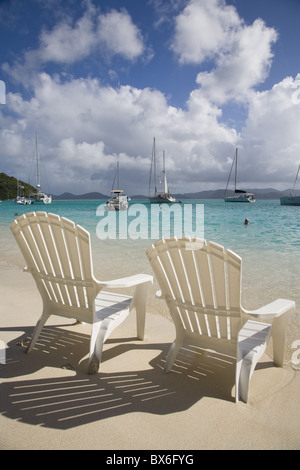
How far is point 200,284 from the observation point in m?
2.47

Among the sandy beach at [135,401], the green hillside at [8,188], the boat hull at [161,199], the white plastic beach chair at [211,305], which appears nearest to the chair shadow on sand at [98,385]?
the sandy beach at [135,401]

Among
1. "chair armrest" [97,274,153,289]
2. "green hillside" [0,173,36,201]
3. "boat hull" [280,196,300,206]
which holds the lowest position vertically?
"chair armrest" [97,274,153,289]

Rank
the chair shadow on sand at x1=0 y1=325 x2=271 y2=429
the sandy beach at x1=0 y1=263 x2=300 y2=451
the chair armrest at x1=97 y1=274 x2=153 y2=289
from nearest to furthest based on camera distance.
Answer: the sandy beach at x1=0 y1=263 x2=300 y2=451, the chair shadow on sand at x1=0 y1=325 x2=271 y2=429, the chair armrest at x1=97 y1=274 x2=153 y2=289

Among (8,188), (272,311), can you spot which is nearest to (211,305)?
(272,311)

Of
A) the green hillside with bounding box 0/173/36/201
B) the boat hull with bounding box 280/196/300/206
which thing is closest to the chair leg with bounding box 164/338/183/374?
the boat hull with bounding box 280/196/300/206

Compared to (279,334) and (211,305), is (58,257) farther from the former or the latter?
(279,334)

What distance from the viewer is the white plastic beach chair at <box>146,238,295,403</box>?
7.61ft

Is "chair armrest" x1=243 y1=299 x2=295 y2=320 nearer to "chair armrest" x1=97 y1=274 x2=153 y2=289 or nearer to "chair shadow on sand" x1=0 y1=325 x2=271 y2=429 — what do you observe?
"chair shadow on sand" x1=0 y1=325 x2=271 y2=429

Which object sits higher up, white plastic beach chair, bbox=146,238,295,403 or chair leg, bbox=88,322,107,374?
white plastic beach chair, bbox=146,238,295,403

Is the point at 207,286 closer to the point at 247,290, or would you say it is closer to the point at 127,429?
the point at 127,429

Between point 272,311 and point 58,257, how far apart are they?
1.93 metres

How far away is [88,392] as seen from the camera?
2469 millimetres

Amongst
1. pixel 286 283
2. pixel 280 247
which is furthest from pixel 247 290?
pixel 280 247

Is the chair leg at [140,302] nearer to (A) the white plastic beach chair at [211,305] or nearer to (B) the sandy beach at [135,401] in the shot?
(B) the sandy beach at [135,401]
